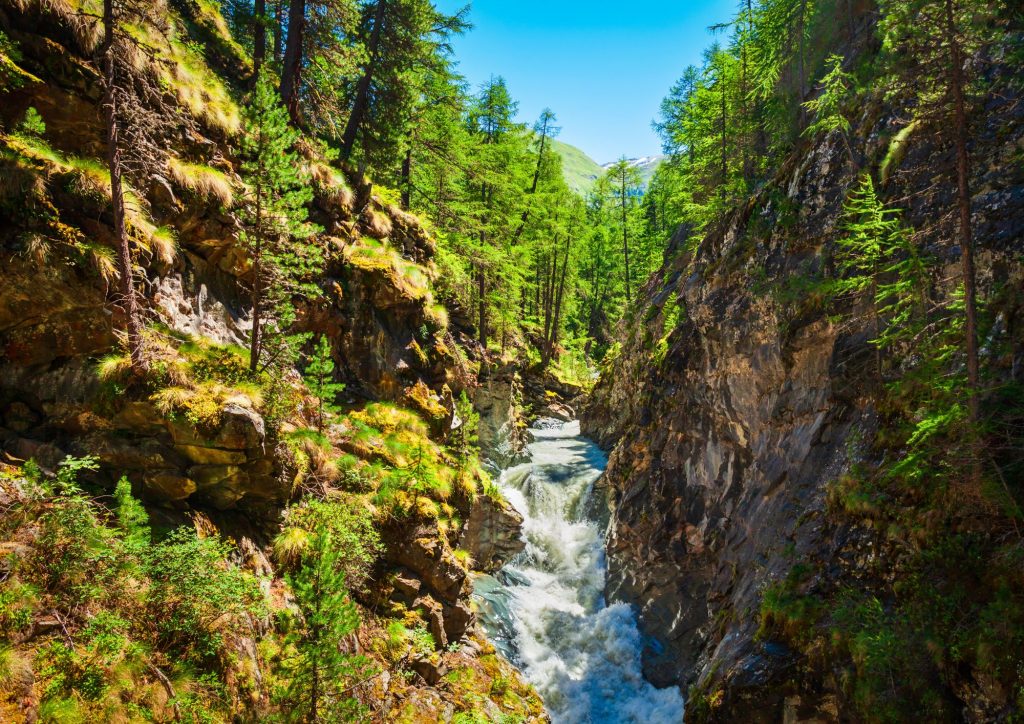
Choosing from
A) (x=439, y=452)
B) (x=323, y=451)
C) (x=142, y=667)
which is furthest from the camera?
(x=439, y=452)

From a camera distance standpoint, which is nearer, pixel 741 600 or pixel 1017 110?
pixel 1017 110

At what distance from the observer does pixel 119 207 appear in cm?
790

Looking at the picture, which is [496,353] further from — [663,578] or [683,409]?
[663,578]

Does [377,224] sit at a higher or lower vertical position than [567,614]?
higher

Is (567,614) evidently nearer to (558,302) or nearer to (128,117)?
(128,117)

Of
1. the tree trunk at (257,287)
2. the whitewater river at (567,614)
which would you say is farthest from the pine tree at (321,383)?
the whitewater river at (567,614)

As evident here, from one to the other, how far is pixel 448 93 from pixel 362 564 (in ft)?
66.9

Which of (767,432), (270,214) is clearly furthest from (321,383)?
(767,432)

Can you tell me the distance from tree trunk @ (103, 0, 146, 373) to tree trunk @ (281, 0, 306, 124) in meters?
6.45

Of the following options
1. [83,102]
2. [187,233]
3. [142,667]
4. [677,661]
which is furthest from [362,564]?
[677,661]

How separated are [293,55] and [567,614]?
21.6 metres

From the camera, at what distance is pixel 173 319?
9.48 meters

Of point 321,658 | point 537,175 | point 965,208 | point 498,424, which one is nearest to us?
point 965,208

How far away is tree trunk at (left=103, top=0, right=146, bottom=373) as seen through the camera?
25.9ft
